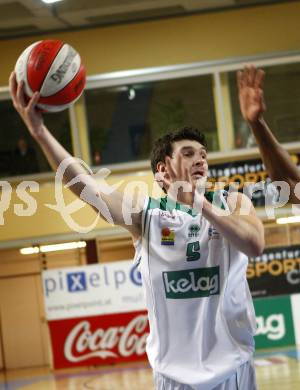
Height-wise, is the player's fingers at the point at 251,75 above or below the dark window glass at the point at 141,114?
below

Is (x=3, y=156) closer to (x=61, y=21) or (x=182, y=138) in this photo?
(x=61, y=21)

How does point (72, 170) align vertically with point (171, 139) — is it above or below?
below

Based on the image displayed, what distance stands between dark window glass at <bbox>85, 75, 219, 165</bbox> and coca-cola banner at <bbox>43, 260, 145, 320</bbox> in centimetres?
174

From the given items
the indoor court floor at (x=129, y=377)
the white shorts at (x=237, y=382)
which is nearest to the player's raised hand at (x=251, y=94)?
the white shorts at (x=237, y=382)

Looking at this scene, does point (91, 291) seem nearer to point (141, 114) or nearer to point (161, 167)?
point (141, 114)

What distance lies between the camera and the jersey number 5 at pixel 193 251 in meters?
3.32

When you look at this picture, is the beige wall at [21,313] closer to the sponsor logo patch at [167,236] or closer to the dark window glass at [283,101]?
the dark window glass at [283,101]

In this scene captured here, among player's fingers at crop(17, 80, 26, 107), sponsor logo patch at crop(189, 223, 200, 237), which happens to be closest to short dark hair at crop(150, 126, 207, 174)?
sponsor logo patch at crop(189, 223, 200, 237)

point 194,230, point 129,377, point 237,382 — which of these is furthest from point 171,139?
point 129,377

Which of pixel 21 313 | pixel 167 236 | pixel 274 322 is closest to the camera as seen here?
pixel 167 236

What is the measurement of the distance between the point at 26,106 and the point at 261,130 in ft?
3.00

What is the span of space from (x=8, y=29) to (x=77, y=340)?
489cm

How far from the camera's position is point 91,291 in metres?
11.5

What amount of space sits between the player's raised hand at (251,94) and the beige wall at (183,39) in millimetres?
8871
